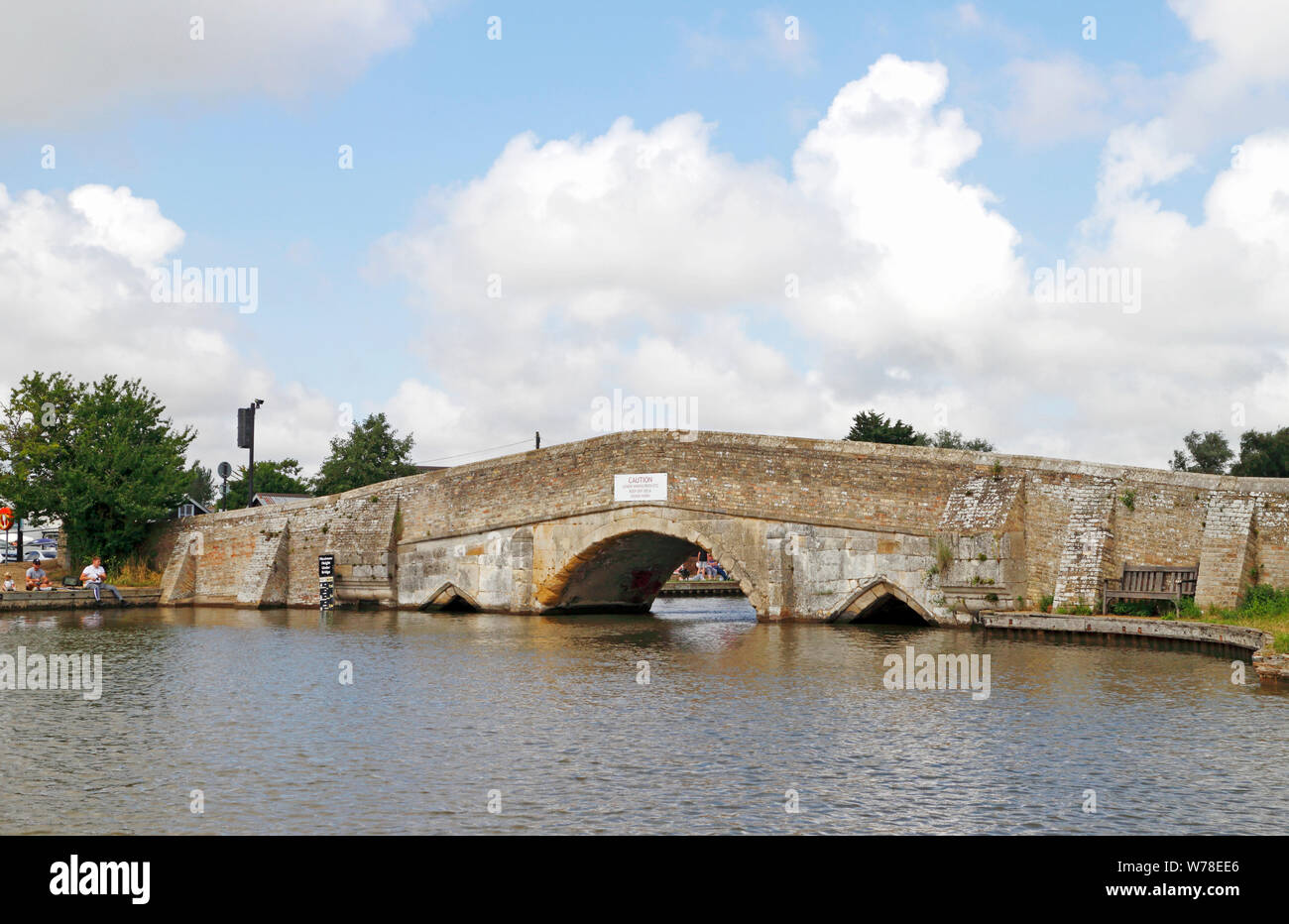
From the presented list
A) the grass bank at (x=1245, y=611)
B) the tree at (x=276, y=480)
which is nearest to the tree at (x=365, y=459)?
the tree at (x=276, y=480)

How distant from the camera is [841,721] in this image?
13.0m

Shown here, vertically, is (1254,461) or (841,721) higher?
(1254,461)

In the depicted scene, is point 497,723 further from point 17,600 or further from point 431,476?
point 17,600

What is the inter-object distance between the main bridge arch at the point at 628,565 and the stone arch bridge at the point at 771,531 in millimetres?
63

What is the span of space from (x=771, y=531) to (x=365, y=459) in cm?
3452

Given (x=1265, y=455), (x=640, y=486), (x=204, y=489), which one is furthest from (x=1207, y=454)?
(x=204, y=489)

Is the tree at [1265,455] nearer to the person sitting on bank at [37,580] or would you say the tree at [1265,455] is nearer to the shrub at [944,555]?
the shrub at [944,555]

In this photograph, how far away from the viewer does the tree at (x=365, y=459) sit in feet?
186

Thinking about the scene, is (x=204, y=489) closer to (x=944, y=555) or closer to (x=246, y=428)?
(x=246, y=428)

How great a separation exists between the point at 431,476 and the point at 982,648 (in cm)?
1843
